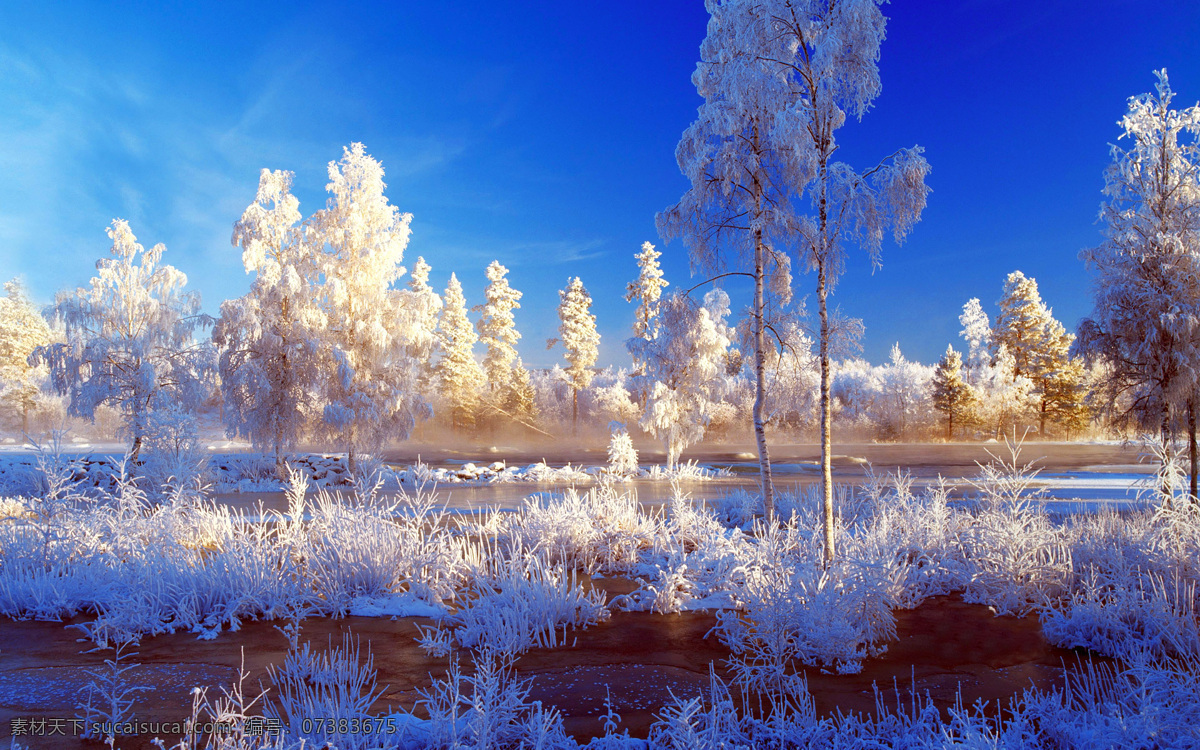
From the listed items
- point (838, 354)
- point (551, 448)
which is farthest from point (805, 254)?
point (551, 448)

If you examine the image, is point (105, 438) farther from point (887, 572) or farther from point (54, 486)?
point (887, 572)

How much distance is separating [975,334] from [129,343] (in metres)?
55.1

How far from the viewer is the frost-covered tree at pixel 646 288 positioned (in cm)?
2934

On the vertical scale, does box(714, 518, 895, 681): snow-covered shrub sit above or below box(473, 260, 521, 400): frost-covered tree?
below

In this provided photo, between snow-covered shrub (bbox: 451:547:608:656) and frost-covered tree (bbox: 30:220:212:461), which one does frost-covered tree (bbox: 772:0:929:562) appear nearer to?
snow-covered shrub (bbox: 451:547:608:656)

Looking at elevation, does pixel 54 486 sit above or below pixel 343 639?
above

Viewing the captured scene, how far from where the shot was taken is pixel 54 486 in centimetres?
664

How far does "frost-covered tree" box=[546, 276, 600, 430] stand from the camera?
38875mm

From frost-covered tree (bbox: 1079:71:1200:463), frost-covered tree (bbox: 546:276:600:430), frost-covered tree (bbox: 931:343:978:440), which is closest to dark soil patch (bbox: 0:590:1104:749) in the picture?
frost-covered tree (bbox: 1079:71:1200:463)

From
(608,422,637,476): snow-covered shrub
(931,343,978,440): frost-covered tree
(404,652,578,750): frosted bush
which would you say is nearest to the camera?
(404,652,578,750): frosted bush

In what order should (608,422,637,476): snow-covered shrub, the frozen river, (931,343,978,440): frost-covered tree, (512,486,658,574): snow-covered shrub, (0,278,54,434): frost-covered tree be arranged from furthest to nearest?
1. (931,343,978,440): frost-covered tree
2. (0,278,54,434): frost-covered tree
3. (608,422,637,476): snow-covered shrub
4. the frozen river
5. (512,486,658,574): snow-covered shrub

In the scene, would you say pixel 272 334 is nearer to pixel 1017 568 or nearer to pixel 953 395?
pixel 1017 568

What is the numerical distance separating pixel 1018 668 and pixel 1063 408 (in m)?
42.3

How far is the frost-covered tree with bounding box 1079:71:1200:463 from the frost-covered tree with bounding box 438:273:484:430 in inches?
1363
